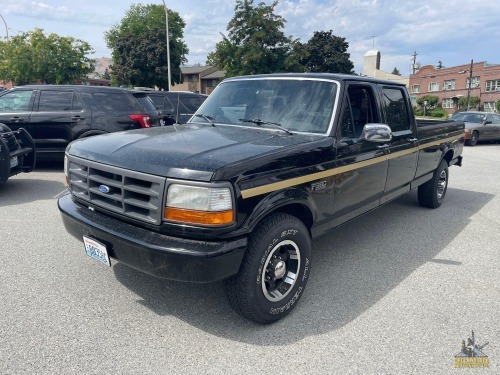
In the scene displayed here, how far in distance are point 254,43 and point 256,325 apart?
35.6m

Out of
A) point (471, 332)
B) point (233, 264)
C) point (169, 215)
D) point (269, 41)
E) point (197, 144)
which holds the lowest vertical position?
point (471, 332)

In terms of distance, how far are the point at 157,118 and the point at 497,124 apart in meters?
16.1

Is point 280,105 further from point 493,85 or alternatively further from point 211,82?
point 211,82

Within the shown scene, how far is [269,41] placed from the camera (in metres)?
36.0

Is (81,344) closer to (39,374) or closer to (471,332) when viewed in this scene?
(39,374)

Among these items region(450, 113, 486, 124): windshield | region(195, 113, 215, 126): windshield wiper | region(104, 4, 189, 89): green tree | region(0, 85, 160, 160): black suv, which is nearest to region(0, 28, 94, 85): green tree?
region(104, 4, 189, 89): green tree

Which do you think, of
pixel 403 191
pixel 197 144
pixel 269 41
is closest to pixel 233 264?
pixel 197 144

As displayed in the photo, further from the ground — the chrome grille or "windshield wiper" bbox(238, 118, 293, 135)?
"windshield wiper" bbox(238, 118, 293, 135)

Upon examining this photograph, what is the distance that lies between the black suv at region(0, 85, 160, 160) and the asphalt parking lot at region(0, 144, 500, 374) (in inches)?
136

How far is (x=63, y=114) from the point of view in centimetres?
784

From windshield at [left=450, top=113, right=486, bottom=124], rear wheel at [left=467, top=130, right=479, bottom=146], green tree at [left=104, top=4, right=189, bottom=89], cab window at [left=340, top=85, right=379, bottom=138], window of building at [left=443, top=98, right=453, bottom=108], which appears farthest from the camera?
window of building at [left=443, top=98, right=453, bottom=108]

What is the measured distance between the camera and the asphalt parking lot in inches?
98.1

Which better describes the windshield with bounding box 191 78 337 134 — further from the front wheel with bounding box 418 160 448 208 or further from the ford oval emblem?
the front wheel with bounding box 418 160 448 208

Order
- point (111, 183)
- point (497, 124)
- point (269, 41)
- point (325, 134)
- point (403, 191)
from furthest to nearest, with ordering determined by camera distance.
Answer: point (269, 41) < point (497, 124) < point (403, 191) < point (325, 134) < point (111, 183)
